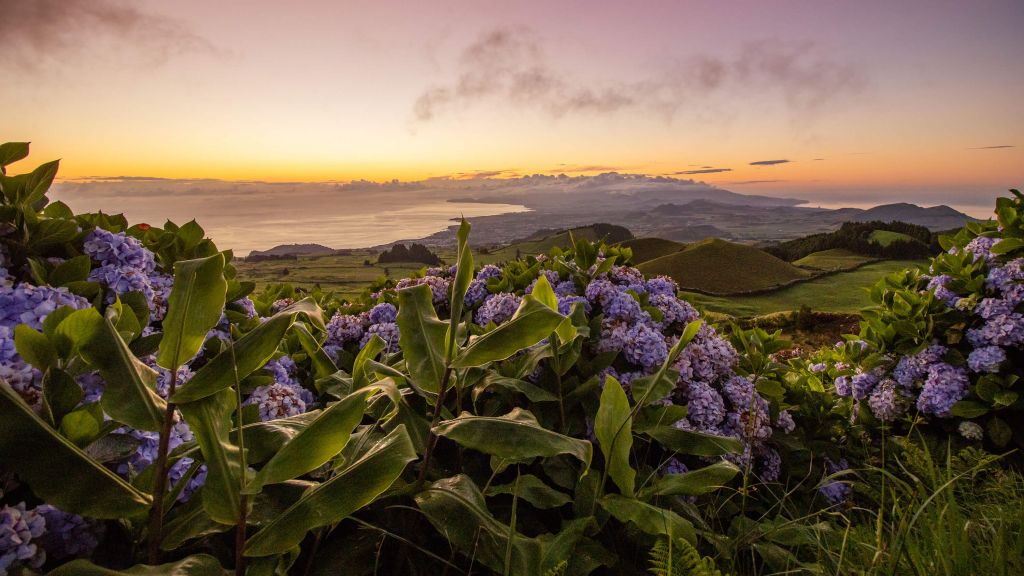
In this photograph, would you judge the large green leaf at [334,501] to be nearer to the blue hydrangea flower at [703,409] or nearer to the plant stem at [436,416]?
the plant stem at [436,416]

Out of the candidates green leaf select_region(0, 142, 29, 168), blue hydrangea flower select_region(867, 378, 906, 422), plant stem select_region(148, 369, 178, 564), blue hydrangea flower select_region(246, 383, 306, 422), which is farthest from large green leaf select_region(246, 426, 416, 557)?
blue hydrangea flower select_region(867, 378, 906, 422)

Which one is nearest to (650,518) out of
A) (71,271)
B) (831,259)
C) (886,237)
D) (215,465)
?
(215,465)

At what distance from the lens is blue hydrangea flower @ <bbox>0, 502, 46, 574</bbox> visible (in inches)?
48.4

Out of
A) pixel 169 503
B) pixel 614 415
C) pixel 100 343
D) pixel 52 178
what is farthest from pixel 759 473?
pixel 52 178

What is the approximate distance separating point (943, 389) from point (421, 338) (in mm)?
5541

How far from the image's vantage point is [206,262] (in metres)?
1.32

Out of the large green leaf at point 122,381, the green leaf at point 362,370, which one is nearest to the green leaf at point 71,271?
the large green leaf at point 122,381

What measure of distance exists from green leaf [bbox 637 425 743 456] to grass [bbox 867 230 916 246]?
80492 mm

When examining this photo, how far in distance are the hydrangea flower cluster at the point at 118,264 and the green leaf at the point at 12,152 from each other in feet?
1.25

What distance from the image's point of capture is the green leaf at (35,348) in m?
1.41

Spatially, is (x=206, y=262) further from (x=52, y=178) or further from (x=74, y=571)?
(x=52, y=178)

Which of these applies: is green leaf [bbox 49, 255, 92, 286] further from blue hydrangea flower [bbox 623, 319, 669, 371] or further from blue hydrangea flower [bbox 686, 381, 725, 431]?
blue hydrangea flower [bbox 686, 381, 725, 431]

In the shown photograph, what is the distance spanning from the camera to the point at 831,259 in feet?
221

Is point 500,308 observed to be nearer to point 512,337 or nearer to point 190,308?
point 512,337
